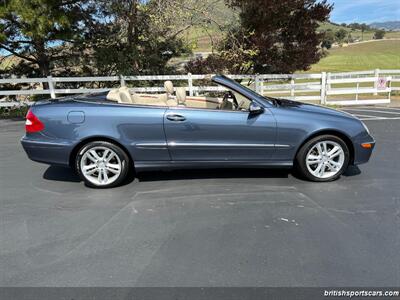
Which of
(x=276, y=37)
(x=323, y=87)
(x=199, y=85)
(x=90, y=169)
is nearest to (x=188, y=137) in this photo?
(x=90, y=169)

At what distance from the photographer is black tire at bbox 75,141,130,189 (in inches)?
189

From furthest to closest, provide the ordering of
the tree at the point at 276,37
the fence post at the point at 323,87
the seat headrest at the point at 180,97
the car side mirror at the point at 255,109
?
1. the fence post at the point at 323,87
2. the tree at the point at 276,37
3. the seat headrest at the point at 180,97
4. the car side mirror at the point at 255,109

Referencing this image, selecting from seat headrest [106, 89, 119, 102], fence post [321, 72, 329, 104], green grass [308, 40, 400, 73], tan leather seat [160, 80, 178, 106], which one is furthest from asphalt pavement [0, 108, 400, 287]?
green grass [308, 40, 400, 73]

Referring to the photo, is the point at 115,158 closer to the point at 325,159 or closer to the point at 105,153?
the point at 105,153

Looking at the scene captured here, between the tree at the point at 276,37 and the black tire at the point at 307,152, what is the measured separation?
29.2 ft

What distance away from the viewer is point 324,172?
4980mm

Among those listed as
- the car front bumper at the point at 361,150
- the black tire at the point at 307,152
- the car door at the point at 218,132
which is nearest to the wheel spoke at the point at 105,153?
the car door at the point at 218,132

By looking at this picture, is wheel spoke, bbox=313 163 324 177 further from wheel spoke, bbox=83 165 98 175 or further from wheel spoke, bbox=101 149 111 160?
wheel spoke, bbox=83 165 98 175

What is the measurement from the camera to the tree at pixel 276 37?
13.1m

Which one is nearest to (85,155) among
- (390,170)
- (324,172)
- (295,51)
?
(324,172)

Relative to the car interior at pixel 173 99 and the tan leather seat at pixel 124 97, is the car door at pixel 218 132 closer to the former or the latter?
the car interior at pixel 173 99

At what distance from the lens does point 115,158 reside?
16.0ft

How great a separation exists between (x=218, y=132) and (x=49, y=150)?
217cm

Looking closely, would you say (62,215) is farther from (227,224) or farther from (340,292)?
(340,292)
